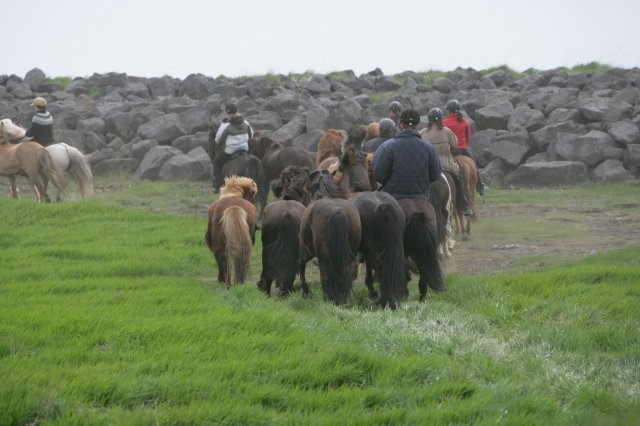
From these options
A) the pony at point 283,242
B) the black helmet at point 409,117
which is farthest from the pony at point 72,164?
the black helmet at point 409,117

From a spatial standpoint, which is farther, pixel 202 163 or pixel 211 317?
pixel 202 163

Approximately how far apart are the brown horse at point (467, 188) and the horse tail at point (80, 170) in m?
7.61

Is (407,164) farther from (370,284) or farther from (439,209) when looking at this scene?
(439,209)

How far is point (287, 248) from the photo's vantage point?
11547 millimetres

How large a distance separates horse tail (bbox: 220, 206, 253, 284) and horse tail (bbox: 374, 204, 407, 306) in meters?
1.75

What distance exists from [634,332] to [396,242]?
267cm

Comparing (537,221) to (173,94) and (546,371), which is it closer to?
(546,371)

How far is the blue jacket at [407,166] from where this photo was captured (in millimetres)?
11906

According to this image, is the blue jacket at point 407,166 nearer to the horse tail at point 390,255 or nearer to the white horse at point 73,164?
the horse tail at point 390,255

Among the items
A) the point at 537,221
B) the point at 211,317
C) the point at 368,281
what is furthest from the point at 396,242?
the point at 537,221

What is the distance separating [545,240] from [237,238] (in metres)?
6.93

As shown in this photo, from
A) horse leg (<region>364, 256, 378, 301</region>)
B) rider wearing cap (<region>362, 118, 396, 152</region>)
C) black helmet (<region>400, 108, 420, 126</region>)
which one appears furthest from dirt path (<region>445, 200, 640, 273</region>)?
black helmet (<region>400, 108, 420, 126</region>)

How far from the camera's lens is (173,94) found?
33.3m

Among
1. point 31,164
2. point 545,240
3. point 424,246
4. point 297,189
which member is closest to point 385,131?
point 297,189
